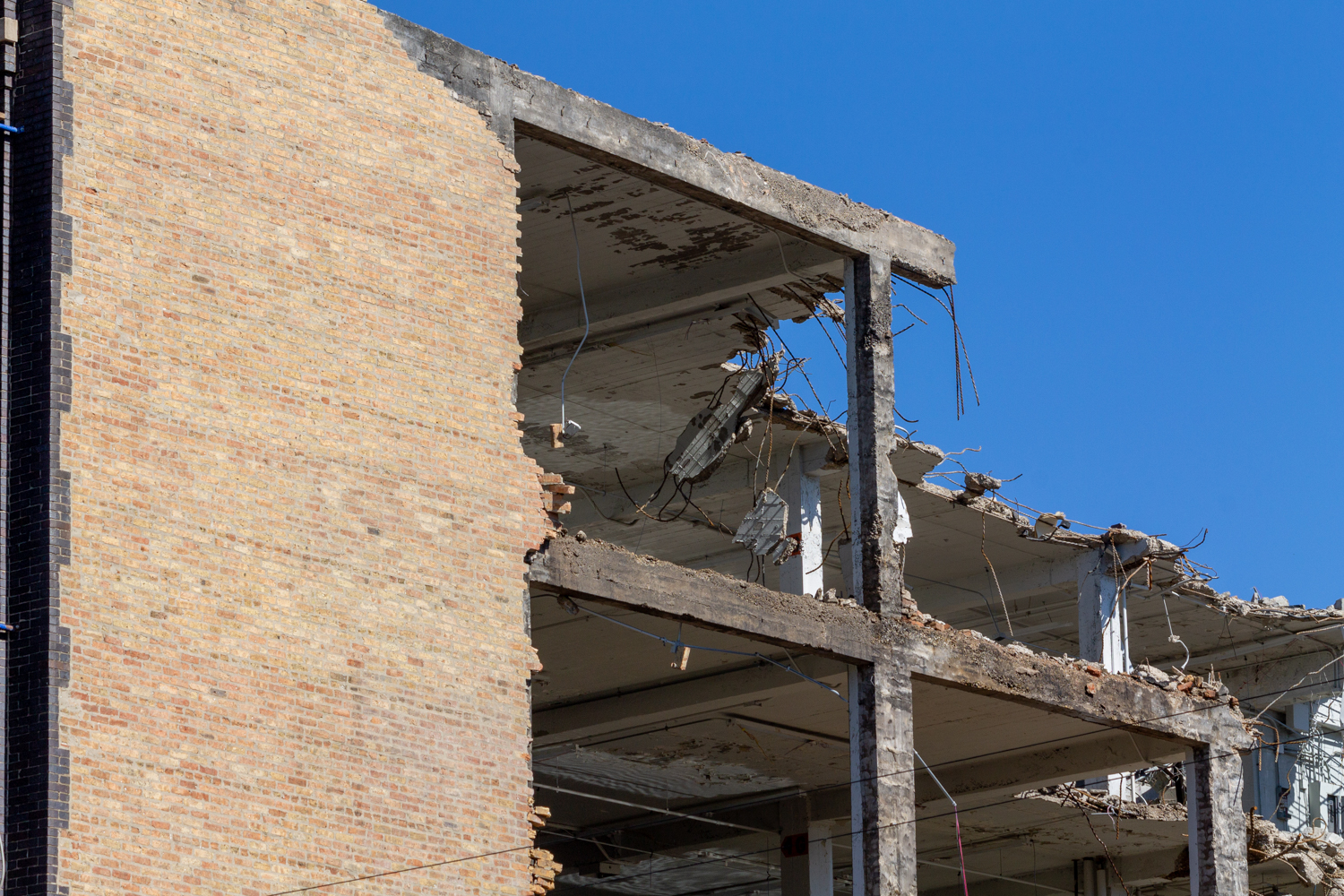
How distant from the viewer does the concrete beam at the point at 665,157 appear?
17.0 m

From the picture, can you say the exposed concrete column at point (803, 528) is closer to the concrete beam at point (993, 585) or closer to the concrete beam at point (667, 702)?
the concrete beam at point (667, 702)

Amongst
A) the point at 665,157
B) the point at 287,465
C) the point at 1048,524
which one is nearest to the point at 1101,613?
the point at 1048,524

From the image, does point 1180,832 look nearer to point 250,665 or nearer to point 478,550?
point 478,550

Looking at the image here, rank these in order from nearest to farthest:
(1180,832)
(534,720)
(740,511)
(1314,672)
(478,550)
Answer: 1. (478,550)
2. (534,720)
3. (740,511)
4. (1180,832)
5. (1314,672)

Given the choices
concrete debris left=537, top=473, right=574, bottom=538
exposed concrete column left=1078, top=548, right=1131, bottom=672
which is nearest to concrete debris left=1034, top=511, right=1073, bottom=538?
exposed concrete column left=1078, top=548, right=1131, bottom=672

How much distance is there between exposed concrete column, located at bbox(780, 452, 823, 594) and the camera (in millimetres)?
22266

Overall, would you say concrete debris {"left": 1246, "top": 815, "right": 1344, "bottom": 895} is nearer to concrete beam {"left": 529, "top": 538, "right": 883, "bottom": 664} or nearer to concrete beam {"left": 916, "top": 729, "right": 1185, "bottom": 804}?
concrete beam {"left": 916, "top": 729, "right": 1185, "bottom": 804}

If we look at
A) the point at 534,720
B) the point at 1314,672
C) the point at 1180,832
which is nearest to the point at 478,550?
the point at 534,720

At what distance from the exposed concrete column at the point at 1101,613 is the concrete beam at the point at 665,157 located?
606 centimetres

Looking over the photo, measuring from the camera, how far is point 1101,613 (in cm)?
2511

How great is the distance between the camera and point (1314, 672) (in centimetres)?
2898

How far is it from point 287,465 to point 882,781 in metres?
6.36

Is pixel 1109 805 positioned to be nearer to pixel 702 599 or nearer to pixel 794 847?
pixel 794 847

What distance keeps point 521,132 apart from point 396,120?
1.35 meters
